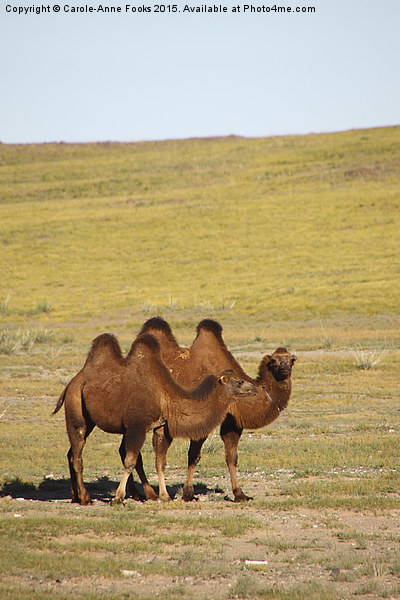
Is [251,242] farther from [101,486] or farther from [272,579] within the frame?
[272,579]

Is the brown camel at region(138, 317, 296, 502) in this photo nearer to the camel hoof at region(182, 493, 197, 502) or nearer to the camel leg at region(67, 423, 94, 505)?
the camel hoof at region(182, 493, 197, 502)

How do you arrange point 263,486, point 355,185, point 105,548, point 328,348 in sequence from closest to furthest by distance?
point 105,548
point 263,486
point 328,348
point 355,185

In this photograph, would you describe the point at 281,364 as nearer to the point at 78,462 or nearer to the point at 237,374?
the point at 237,374

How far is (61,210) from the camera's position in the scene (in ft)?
215

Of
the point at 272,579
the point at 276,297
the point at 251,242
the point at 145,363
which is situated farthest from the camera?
the point at 251,242

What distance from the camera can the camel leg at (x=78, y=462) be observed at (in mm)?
10844

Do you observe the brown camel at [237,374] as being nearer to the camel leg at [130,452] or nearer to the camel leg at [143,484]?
the camel leg at [143,484]

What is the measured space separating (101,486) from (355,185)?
54496 mm

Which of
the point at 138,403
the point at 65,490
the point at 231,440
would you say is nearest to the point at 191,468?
the point at 231,440

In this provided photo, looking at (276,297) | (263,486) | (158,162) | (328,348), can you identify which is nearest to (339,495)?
(263,486)

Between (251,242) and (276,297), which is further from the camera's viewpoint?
(251,242)

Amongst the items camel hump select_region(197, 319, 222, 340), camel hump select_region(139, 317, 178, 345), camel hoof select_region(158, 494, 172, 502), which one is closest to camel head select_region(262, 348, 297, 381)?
camel hump select_region(197, 319, 222, 340)

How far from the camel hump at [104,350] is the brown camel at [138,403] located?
0.01 meters

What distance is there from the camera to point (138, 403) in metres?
10.7
